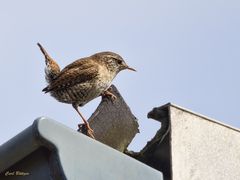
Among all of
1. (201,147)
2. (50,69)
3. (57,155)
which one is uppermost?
(57,155)

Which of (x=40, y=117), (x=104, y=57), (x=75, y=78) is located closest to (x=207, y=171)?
(x=40, y=117)

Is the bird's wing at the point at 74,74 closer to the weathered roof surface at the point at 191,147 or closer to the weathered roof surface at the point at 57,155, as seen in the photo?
the weathered roof surface at the point at 191,147

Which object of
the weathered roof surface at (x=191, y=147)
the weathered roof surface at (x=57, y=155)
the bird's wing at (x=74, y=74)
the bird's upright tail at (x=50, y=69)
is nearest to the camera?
the weathered roof surface at (x=57, y=155)

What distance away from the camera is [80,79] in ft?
23.5

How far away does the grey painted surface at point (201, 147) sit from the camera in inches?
92.4

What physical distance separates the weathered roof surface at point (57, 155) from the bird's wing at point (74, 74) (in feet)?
16.4

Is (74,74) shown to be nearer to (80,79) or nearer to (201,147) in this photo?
(80,79)

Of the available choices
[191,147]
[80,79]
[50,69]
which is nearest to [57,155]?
[191,147]

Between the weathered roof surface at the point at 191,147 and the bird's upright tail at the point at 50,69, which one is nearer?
the weathered roof surface at the point at 191,147

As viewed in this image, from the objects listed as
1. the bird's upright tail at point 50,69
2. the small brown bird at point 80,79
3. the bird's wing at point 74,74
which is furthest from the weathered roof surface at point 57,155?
the bird's upright tail at point 50,69

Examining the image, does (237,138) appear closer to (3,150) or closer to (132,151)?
(132,151)

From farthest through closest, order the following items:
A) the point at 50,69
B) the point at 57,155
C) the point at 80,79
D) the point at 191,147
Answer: the point at 50,69 < the point at 80,79 < the point at 191,147 < the point at 57,155

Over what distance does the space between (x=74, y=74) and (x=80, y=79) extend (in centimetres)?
8

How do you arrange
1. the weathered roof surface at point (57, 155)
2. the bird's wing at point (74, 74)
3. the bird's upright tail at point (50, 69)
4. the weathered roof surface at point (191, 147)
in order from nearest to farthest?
the weathered roof surface at point (57, 155) < the weathered roof surface at point (191, 147) < the bird's wing at point (74, 74) < the bird's upright tail at point (50, 69)
